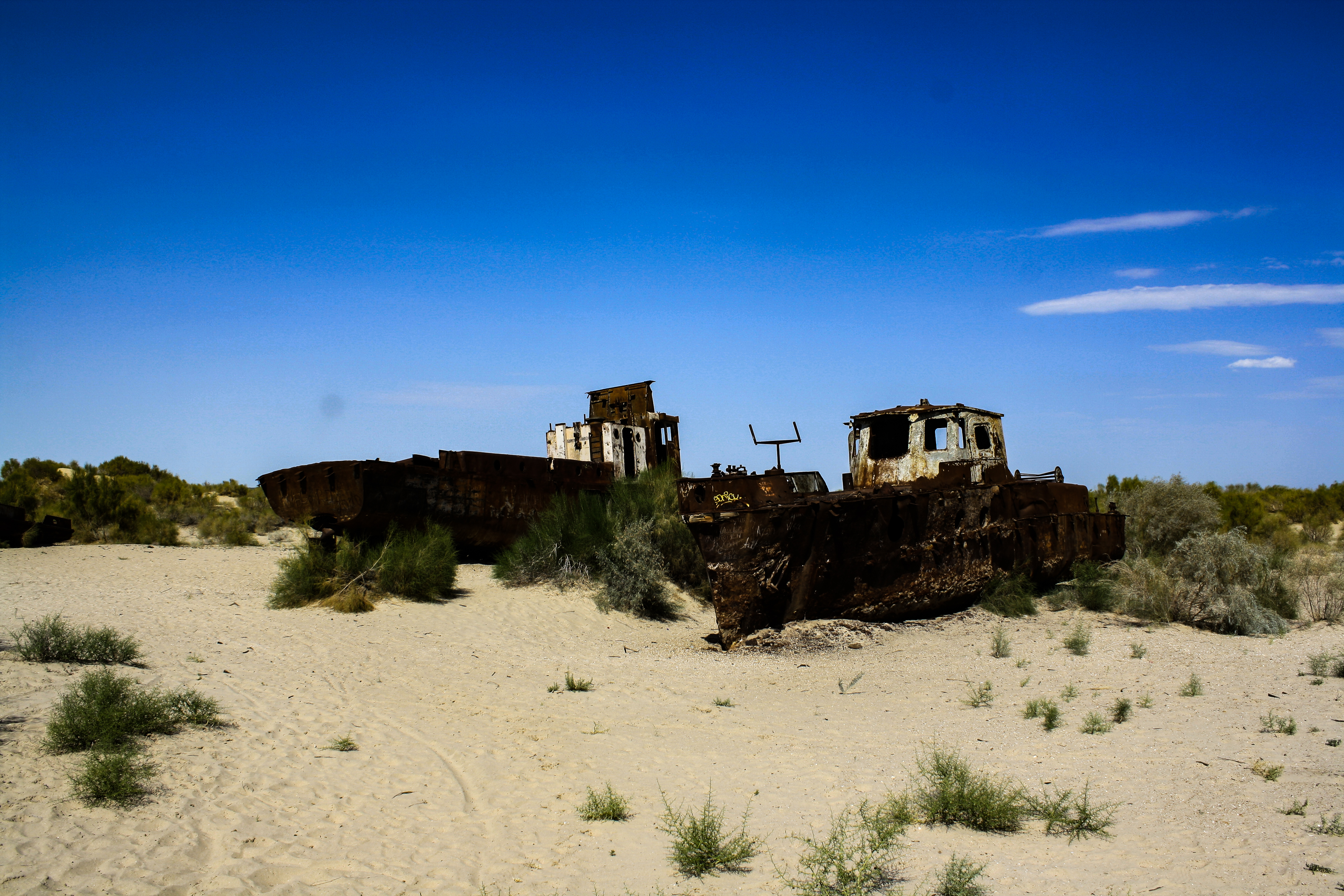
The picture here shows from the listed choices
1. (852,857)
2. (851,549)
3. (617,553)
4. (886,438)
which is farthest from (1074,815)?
(886,438)

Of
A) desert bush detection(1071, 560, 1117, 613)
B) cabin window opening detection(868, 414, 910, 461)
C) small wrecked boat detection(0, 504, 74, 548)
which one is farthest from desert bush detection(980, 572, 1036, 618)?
small wrecked boat detection(0, 504, 74, 548)

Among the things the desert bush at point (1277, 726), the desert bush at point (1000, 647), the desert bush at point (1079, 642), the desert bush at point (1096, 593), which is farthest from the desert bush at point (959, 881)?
the desert bush at point (1096, 593)

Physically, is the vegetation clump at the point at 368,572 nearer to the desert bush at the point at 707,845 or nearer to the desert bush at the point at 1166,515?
Answer: the desert bush at the point at 707,845

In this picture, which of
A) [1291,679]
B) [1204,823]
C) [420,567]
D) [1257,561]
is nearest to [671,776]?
[1204,823]

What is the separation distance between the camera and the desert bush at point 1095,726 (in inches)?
211

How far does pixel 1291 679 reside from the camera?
658 cm

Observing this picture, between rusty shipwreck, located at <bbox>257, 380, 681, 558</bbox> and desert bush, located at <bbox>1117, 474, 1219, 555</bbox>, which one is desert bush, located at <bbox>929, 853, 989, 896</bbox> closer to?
rusty shipwreck, located at <bbox>257, 380, 681, 558</bbox>

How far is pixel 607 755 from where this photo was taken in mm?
5273

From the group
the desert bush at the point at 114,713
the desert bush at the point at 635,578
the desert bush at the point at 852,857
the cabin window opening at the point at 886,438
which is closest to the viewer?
the desert bush at the point at 852,857

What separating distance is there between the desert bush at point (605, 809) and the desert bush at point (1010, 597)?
7.13 metres

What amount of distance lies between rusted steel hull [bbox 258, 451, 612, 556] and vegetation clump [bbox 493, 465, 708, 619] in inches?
27.1

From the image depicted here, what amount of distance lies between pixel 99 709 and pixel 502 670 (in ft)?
11.7

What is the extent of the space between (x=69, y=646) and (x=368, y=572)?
15.4 ft

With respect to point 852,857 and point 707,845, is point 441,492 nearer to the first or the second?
point 707,845
